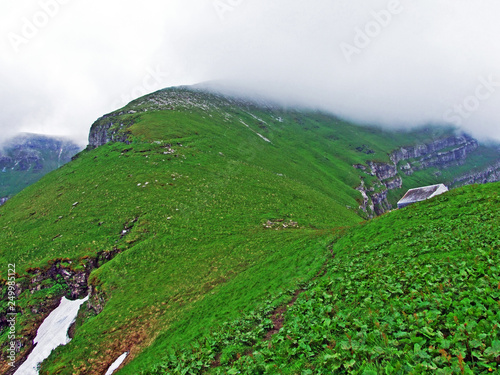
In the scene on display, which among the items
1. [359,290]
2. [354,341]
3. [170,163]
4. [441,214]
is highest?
[170,163]

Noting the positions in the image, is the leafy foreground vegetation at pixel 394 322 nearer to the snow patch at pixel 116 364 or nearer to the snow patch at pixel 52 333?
the snow patch at pixel 116 364

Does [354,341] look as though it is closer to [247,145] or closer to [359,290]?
[359,290]

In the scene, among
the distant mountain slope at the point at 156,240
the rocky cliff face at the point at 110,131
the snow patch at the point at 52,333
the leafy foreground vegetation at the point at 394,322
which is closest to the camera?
the leafy foreground vegetation at the point at 394,322

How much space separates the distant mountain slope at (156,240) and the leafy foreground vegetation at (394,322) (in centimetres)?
587

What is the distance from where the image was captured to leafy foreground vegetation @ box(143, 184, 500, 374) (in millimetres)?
6418

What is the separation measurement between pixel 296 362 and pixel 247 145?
9629cm

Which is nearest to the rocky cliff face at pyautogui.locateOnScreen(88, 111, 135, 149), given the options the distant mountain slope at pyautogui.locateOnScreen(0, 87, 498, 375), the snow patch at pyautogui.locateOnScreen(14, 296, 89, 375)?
the distant mountain slope at pyautogui.locateOnScreen(0, 87, 498, 375)

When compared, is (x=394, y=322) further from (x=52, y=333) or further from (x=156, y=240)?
(x=156, y=240)

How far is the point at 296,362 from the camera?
9078mm

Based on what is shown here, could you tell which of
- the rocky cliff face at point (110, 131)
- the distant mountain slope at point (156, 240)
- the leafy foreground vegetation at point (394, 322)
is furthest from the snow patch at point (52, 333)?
the rocky cliff face at point (110, 131)

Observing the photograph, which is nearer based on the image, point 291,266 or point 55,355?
point 55,355

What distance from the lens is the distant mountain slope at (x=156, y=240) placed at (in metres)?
24.7

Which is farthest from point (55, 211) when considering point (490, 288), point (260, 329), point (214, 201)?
point (490, 288)

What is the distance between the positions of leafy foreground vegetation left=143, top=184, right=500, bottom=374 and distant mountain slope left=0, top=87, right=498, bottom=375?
5866mm
